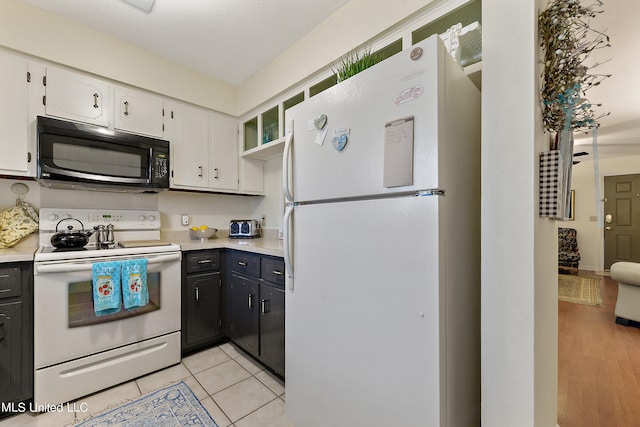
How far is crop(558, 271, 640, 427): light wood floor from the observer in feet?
5.37

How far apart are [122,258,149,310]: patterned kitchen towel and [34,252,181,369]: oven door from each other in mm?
66

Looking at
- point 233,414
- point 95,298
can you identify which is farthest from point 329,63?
point 233,414

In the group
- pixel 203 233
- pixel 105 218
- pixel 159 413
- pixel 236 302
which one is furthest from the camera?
pixel 203 233

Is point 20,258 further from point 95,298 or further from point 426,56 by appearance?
point 426,56

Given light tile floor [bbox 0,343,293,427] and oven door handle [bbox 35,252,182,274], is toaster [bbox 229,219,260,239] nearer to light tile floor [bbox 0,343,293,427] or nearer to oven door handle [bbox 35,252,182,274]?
light tile floor [bbox 0,343,293,427]

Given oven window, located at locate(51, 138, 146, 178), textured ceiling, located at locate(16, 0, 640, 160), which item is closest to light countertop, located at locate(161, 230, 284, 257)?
oven window, located at locate(51, 138, 146, 178)

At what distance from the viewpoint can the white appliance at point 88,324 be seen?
5.39 feet

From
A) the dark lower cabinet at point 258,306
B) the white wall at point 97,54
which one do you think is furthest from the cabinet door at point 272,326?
the white wall at point 97,54

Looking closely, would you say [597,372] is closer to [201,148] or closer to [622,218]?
[201,148]

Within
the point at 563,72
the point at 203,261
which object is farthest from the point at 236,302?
the point at 563,72

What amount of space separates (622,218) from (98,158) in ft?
27.5

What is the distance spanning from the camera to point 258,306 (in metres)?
2.02

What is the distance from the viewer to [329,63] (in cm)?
201

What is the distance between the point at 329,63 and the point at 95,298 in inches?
87.4
